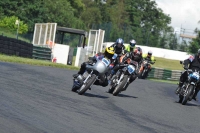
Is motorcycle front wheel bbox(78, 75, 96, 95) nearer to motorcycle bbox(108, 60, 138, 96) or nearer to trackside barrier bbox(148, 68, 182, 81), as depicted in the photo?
motorcycle bbox(108, 60, 138, 96)

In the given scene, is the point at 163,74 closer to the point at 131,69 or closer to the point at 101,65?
the point at 131,69

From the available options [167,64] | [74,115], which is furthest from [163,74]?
[74,115]

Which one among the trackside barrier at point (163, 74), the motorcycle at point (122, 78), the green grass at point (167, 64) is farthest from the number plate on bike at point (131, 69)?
the green grass at point (167, 64)

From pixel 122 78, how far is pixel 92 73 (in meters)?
2.29

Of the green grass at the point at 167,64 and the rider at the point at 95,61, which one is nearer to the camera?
the rider at the point at 95,61

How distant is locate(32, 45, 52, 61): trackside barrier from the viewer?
35034 mm

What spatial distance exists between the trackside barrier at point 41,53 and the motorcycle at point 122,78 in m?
17.9

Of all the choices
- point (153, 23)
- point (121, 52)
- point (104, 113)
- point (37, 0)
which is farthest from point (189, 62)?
point (153, 23)

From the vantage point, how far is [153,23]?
13562cm

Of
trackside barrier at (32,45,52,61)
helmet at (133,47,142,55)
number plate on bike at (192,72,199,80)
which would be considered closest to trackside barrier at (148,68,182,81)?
trackside barrier at (32,45,52,61)

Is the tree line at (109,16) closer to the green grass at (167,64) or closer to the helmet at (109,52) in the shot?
the green grass at (167,64)

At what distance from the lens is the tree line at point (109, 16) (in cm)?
6831

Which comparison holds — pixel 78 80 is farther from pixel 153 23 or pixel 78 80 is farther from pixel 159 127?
pixel 153 23

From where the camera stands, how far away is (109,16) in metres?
130
